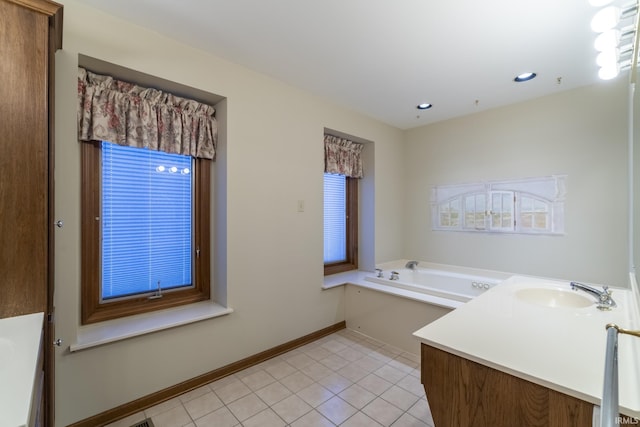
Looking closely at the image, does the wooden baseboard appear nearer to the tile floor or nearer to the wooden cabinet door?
the tile floor

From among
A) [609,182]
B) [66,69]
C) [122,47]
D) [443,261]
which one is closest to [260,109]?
[122,47]

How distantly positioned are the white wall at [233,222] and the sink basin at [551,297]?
5.56 ft

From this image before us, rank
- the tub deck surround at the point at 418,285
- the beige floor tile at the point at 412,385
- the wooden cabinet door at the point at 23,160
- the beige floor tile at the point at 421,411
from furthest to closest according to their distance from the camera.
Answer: the tub deck surround at the point at 418,285, the beige floor tile at the point at 412,385, the beige floor tile at the point at 421,411, the wooden cabinet door at the point at 23,160

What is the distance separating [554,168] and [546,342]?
2288 millimetres

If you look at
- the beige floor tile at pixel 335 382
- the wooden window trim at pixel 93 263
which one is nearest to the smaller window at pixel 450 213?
the beige floor tile at pixel 335 382

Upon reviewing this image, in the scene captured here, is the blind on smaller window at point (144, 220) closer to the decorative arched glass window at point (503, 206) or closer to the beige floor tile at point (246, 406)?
the beige floor tile at point (246, 406)

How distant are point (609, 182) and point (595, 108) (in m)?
0.66

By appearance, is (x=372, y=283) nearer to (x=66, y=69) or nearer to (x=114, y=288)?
(x=114, y=288)

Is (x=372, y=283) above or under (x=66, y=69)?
under

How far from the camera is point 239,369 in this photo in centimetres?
216

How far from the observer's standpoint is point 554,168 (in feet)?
8.48

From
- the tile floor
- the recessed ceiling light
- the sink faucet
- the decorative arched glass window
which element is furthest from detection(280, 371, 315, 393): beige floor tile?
the recessed ceiling light

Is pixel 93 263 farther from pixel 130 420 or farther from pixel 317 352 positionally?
pixel 317 352

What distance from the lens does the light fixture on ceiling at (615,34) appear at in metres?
1.34
